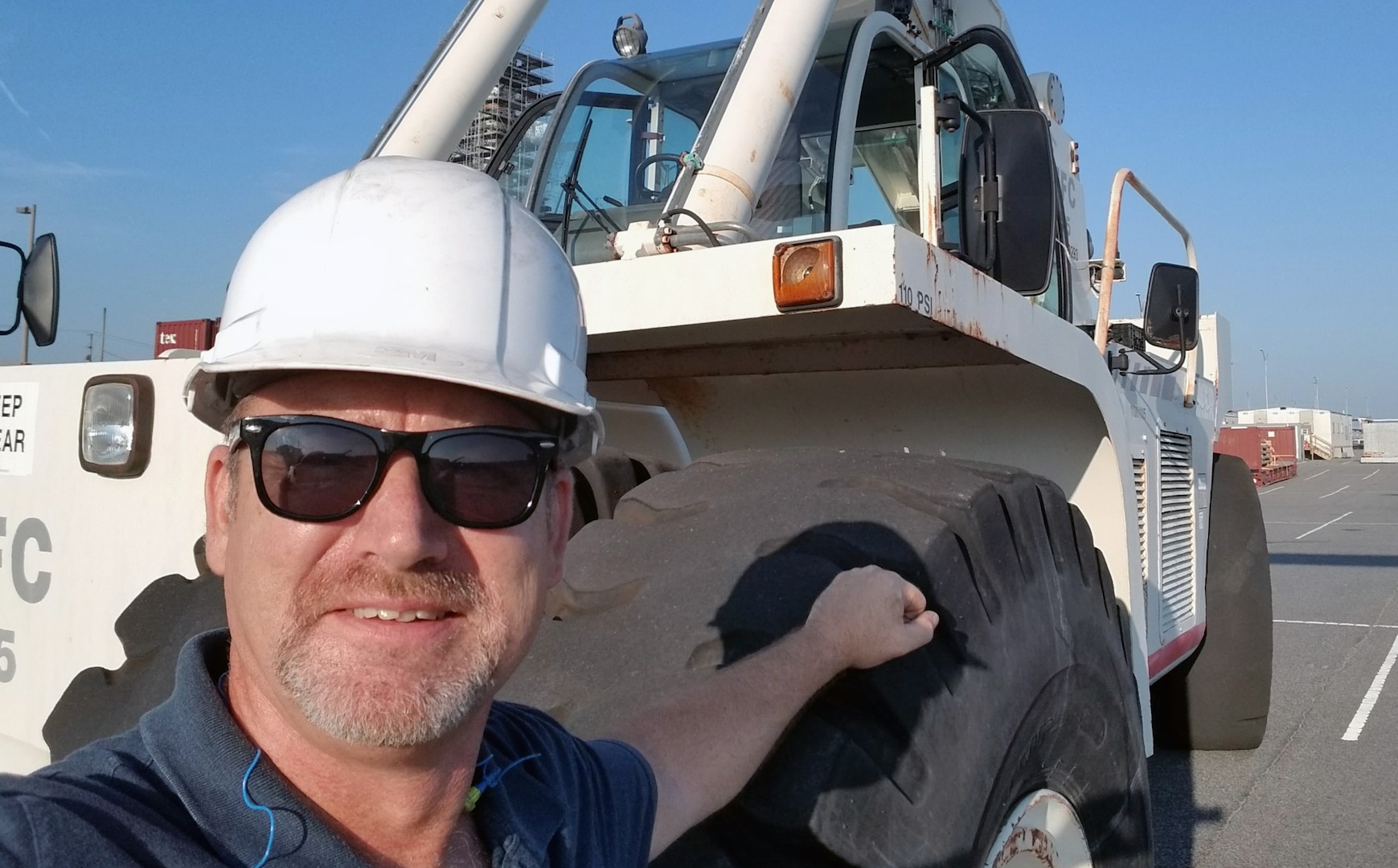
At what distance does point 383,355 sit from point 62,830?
1.69 feet

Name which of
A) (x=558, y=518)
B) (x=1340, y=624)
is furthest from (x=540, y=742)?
(x=1340, y=624)

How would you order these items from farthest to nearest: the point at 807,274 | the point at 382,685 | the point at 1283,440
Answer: the point at 1283,440, the point at 807,274, the point at 382,685

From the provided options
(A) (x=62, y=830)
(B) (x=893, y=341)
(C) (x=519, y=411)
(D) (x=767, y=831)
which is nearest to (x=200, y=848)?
(A) (x=62, y=830)

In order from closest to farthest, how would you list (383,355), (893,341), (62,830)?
(62,830) → (383,355) → (893,341)

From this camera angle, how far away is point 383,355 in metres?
1.20

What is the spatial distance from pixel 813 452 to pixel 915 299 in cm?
36

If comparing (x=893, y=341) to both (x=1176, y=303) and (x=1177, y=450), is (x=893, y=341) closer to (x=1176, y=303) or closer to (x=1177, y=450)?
(x=1176, y=303)

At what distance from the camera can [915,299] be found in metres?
2.00

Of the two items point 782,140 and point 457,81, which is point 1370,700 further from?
point 457,81

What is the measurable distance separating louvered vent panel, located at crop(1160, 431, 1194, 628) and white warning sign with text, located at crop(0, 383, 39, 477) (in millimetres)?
3361

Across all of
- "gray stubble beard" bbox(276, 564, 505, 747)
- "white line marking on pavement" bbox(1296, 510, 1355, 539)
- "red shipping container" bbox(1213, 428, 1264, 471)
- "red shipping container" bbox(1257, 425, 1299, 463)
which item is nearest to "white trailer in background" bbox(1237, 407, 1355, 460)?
"red shipping container" bbox(1257, 425, 1299, 463)

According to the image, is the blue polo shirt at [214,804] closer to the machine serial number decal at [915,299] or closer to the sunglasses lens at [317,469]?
the sunglasses lens at [317,469]

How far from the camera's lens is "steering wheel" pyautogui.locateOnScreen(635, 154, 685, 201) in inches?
125

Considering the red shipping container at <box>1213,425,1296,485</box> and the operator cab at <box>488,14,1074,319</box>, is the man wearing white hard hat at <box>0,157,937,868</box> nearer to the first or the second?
the operator cab at <box>488,14,1074,319</box>
